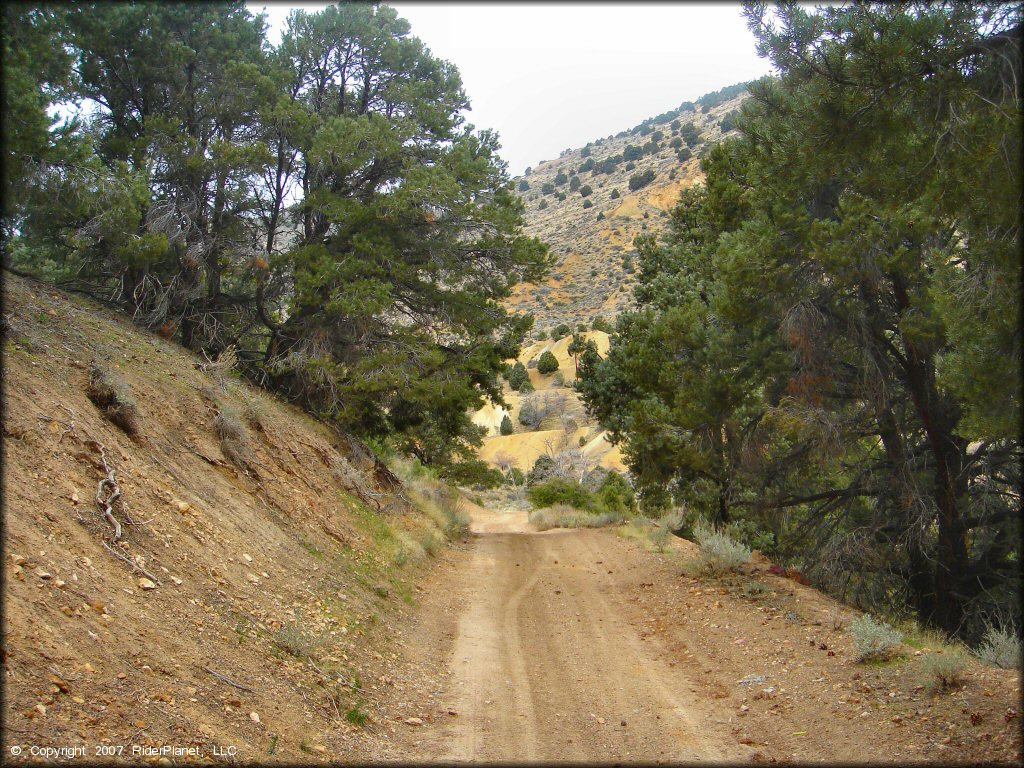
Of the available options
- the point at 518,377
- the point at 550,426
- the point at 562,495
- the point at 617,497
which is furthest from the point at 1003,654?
the point at 518,377

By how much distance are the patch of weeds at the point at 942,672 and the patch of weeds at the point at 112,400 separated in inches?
343

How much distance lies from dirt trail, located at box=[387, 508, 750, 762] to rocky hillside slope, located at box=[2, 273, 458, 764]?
0.91 m

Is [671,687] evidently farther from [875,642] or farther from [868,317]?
[868,317]

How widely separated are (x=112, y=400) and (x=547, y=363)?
1997 inches

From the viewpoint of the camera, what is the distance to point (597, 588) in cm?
1258

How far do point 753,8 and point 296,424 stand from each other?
456 inches

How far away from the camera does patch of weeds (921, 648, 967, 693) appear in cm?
582

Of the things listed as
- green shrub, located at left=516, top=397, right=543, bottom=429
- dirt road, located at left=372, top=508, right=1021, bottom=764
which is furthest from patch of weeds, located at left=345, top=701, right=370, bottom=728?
green shrub, located at left=516, top=397, right=543, bottom=429

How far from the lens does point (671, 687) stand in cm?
715

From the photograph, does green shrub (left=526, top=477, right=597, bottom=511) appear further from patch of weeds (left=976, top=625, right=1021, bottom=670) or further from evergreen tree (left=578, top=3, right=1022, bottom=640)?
patch of weeds (left=976, top=625, right=1021, bottom=670)

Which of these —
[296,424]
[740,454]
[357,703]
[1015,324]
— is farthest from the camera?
[296,424]

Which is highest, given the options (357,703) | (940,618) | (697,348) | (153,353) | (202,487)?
(153,353)

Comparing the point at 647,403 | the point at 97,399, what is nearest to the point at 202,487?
the point at 97,399

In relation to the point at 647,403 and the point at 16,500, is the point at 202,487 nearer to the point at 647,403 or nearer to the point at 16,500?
the point at 16,500
